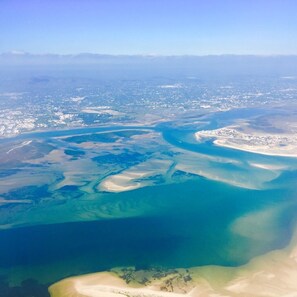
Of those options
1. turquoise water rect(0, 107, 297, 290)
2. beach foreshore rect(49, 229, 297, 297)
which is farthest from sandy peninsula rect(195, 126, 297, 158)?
beach foreshore rect(49, 229, 297, 297)

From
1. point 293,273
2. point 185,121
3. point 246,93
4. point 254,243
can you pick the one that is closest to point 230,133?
point 185,121

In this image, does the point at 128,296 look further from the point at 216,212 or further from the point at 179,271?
the point at 216,212

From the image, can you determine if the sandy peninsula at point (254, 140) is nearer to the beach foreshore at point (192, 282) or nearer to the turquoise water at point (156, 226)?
the turquoise water at point (156, 226)

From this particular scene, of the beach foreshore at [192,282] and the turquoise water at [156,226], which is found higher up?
the turquoise water at [156,226]

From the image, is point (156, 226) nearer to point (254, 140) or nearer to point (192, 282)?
point (192, 282)

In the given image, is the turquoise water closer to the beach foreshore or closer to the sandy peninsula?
the beach foreshore

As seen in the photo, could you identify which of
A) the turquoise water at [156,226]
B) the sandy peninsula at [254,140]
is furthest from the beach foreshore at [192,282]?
the sandy peninsula at [254,140]

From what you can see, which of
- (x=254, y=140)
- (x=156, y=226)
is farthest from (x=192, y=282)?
(x=254, y=140)

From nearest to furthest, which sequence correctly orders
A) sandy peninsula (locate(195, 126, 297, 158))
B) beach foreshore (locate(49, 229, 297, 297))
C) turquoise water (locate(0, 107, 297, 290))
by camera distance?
beach foreshore (locate(49, 229, 297, 297)), turquoise water (locate(0, 107, 297, 290)), sandy peninsula (locate(195, 126, 297, 158))

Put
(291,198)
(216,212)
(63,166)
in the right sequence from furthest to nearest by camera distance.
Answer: (63,166)
(291,198)
(216,212)
